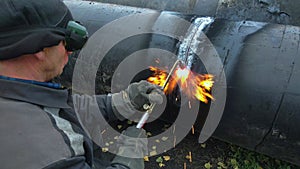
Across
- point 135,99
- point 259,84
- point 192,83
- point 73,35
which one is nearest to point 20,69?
point 73,35

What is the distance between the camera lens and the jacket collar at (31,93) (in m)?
1.48

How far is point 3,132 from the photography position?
54.1 inches

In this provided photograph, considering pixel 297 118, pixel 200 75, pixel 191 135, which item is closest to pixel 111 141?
pixel 191 135

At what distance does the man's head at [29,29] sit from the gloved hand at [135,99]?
2.98 feet

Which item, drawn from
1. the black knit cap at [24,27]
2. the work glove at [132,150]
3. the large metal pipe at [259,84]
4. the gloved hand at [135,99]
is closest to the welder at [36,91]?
the black knit cap at [24,27]

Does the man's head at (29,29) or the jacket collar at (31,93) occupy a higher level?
the man's head at (29,29)

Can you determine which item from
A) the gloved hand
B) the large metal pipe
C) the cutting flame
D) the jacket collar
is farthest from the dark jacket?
the large metal pipe

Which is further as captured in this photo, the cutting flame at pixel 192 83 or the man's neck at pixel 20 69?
the cutting flame at pixel 192 83

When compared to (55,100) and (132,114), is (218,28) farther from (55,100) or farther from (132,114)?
(55,100)

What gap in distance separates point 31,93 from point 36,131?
23cm

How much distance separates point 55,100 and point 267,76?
171 centimetres

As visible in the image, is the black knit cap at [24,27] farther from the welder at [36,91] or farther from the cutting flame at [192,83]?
the cutting flame at [192,83]

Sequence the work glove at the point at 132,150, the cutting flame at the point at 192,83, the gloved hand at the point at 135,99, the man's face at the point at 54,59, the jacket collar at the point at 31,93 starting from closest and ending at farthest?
the jacket collar at the point at 31,93, the man's face at the point at 54,59, the work glove at the point at 132,150, the gloved hand at the point at 135,99, the cutting flame at the point at 192,83

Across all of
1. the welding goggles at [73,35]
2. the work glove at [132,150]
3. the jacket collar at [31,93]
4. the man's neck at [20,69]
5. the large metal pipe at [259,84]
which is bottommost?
the work glove at [132,150]
